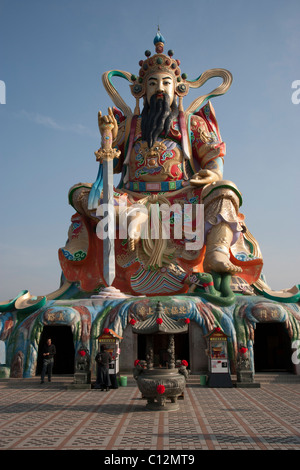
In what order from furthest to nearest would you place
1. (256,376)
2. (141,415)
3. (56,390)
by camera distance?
(256,376), (56,390), (141,415)

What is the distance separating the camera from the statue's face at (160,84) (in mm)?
15742

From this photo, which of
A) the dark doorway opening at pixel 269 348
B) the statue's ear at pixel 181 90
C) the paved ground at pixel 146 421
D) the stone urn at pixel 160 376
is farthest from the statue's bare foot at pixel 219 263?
the statue's ear at pixel 181 90

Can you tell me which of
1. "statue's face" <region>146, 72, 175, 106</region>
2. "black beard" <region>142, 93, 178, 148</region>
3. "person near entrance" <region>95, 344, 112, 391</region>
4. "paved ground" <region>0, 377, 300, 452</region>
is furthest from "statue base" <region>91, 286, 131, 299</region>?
"statue's face" <region>146, 72, 175, 106</region>

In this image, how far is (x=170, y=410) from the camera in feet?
23.2

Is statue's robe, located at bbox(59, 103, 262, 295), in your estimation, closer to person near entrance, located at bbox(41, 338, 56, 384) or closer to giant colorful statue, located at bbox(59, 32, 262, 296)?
giant colorful statue, located at bbox(59, 32, 262, 296)

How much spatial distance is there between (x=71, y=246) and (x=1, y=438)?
9470 mm

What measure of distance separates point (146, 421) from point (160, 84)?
40.6ft

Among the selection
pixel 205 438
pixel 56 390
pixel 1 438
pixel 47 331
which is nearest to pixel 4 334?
pixel 47 331

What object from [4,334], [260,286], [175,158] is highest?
[175,158]

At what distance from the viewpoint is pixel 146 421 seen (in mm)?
6262

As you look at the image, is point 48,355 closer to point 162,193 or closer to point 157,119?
point 162,193

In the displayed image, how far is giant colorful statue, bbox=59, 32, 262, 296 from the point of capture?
13844 millimetres

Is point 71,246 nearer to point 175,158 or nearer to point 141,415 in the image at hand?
point 175,158
